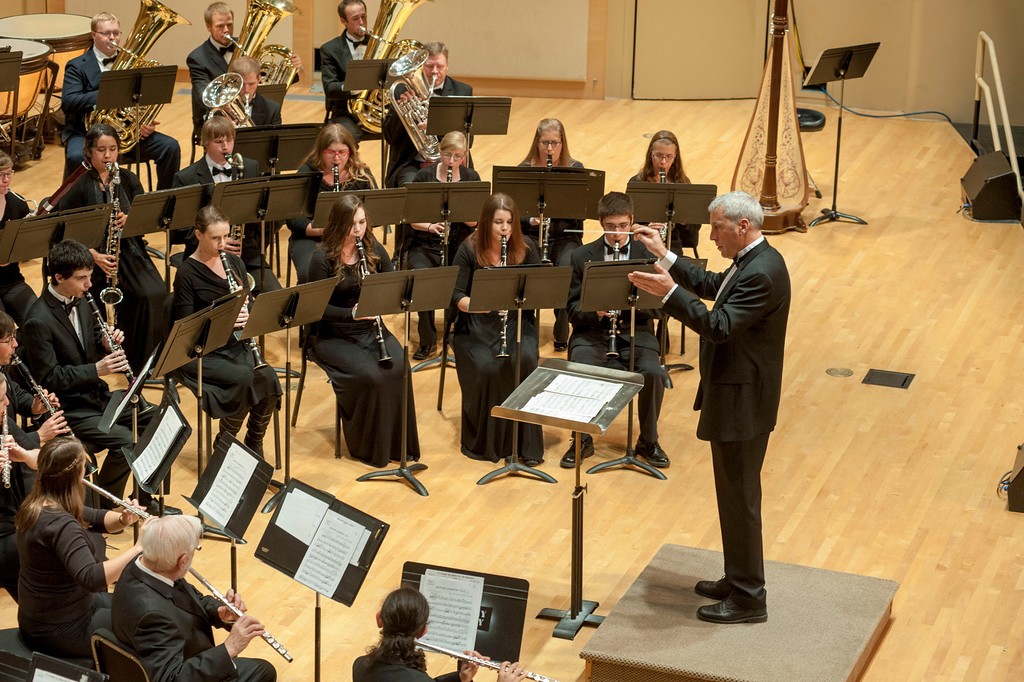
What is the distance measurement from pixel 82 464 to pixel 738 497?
220cm

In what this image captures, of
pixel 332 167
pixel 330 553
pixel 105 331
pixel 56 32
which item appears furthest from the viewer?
pixel 56 32

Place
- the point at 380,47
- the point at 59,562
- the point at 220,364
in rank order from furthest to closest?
the point at 380,47
the point at 220,364
the point at 59,562

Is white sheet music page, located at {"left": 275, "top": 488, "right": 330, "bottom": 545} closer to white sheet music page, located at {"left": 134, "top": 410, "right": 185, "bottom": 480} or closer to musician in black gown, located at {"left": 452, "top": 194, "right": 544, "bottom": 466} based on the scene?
white sheet music page, located at {"left": 134, "top": 410, "right": 185, "bottom": 480}

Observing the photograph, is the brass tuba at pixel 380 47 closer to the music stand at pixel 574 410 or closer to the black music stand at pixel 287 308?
the black music stand at pixel 287 308

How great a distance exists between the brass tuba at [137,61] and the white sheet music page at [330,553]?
488 centimetres

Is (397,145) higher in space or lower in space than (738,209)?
lower

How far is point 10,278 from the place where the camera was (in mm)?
7219

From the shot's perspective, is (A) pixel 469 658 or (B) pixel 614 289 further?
(B) pixel 614 289

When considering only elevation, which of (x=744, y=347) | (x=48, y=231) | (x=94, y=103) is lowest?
(x=48, y=231)

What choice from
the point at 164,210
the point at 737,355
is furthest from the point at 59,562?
the point at 164,210

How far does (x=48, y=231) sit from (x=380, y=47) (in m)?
3.43

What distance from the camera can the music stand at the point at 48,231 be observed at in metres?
6.57

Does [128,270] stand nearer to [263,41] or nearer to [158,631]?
[263,41]

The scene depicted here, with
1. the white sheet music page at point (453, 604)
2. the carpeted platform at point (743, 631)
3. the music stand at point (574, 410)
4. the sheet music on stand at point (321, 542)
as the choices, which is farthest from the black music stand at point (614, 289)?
the sheet music on stand at point (321, 542)
